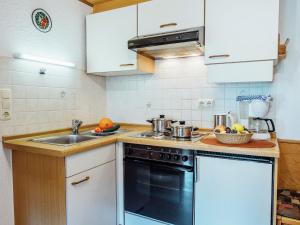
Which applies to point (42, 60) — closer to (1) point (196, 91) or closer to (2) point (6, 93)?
(2) point (6, 93)

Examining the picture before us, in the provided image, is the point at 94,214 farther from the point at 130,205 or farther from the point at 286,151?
the point at 286,151

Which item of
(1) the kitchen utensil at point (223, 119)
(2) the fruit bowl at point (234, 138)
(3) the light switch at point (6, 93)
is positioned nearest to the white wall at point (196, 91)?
(1) the kitchen utensil at point (223, 119)

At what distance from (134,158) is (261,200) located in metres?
0.96

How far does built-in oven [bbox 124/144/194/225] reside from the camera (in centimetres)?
161

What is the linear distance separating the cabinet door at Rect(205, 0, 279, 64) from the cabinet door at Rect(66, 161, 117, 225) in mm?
1260

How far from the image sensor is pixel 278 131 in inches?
72.4

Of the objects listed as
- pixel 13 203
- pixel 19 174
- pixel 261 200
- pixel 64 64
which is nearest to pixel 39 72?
pixel 64 64

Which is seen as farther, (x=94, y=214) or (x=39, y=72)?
(x=39, y=72)

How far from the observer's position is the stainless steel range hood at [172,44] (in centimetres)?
167

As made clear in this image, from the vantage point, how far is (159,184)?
68.1 inches

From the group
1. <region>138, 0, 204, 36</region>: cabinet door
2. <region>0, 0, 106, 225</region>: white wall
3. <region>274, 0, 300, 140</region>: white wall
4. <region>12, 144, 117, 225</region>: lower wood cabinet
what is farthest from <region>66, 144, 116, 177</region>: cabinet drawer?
<region>274, 0, 300, 140</region>: white wall

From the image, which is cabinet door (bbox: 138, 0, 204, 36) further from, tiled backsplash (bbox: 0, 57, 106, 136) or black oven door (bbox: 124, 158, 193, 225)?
black oven door (bbox: 124, 158, 193, 225)

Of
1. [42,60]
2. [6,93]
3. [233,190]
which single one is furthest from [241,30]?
[6,93]

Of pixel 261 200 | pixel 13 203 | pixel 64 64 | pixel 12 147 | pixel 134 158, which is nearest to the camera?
pixel 261 200
